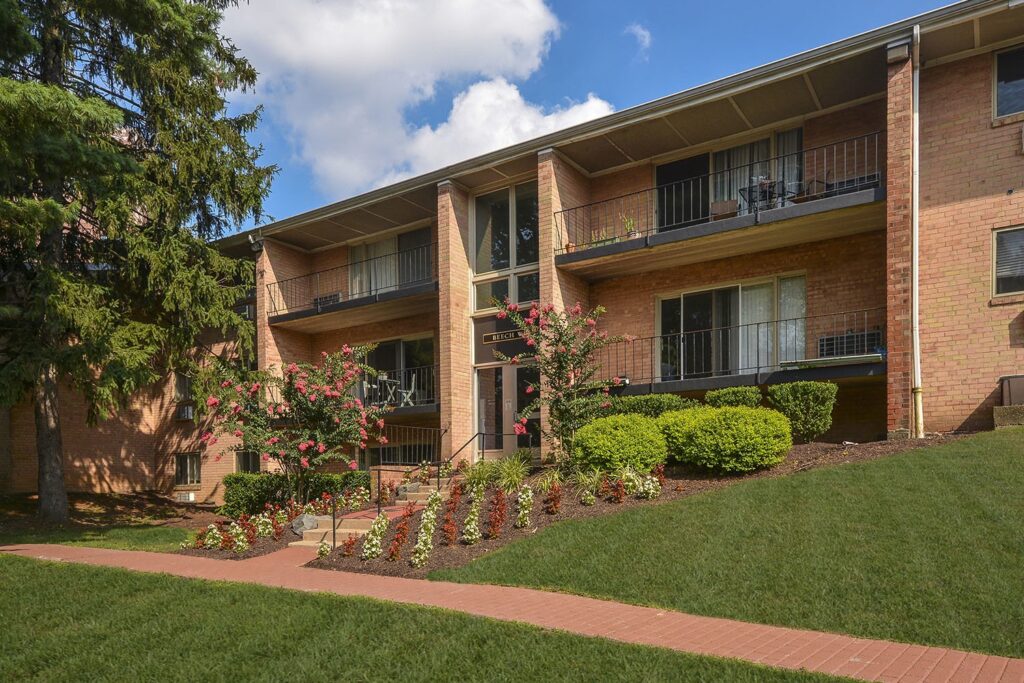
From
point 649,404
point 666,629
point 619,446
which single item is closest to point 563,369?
point 649,404

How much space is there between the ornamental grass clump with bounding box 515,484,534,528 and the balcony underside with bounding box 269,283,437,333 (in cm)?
765

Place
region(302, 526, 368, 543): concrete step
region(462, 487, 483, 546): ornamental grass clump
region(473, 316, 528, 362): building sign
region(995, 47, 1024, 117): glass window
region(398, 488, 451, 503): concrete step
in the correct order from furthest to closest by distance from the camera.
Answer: region(473, 316, 528, 362): building sign, region(398, 488, 451, 503): concrete step, region(995, 47, 1024, 117): glass window, region(302, 526, 368, 543): concrete step, region(462, 487, 483, 546): ornamental grass clump

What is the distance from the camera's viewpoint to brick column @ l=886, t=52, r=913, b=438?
11.0m

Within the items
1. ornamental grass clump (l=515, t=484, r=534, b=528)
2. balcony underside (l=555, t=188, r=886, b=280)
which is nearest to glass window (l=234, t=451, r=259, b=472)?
balcony underside (l=555, t=188, r=886, b=280)

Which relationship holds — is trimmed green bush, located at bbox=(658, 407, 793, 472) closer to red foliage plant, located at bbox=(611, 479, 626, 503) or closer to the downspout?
red foliage plant, located at bbox=(611, 479, 626, 503)

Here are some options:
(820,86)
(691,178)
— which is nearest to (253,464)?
(691,178)

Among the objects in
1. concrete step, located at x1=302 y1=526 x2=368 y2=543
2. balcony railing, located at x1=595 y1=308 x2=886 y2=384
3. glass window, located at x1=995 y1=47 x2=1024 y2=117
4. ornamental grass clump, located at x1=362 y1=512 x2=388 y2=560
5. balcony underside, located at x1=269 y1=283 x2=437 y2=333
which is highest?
glass window, located at x1=995 y1=47 x2=1024 y2=117

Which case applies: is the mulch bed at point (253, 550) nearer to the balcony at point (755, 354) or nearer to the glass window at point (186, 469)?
the balcony at point (755, 354)

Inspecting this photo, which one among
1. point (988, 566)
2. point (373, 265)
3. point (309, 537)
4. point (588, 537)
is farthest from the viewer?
point (373, 265)

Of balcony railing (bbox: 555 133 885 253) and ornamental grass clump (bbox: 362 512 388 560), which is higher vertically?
balcony railing (bbox: 555 133 885 253)

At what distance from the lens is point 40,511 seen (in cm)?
1489

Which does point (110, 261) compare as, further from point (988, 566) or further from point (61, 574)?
point (988, 566)

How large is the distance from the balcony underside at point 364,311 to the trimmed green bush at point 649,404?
5347 millimetres

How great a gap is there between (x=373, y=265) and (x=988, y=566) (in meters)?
15.8
